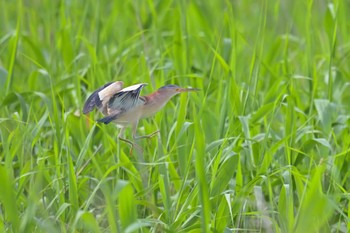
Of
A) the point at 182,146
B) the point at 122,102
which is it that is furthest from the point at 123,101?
the point at 182,146

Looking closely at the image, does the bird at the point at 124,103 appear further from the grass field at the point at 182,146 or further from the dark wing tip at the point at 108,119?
the grass field at the point at 182,146

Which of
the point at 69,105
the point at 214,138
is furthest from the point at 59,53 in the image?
the point at 214,138

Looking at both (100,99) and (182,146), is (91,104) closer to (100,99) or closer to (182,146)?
(100,99)

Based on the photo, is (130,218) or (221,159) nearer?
(130,218)

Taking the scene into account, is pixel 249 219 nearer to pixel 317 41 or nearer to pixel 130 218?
pixel 130 218

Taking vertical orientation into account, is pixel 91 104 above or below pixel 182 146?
above

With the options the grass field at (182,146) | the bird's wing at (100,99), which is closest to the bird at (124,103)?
the bird's wing at (100,99)

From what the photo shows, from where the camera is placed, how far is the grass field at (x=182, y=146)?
8.93ft

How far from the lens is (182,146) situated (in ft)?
10.2

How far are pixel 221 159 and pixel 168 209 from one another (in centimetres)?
29

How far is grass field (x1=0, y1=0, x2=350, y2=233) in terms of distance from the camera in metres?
2.72

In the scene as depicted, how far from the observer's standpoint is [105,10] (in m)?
6.23

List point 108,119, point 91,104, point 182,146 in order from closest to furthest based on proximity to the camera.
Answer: point 108,119
point 91,104
point 182,146

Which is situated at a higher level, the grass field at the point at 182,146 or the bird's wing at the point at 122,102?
the bird's wing at the point at 122,102
